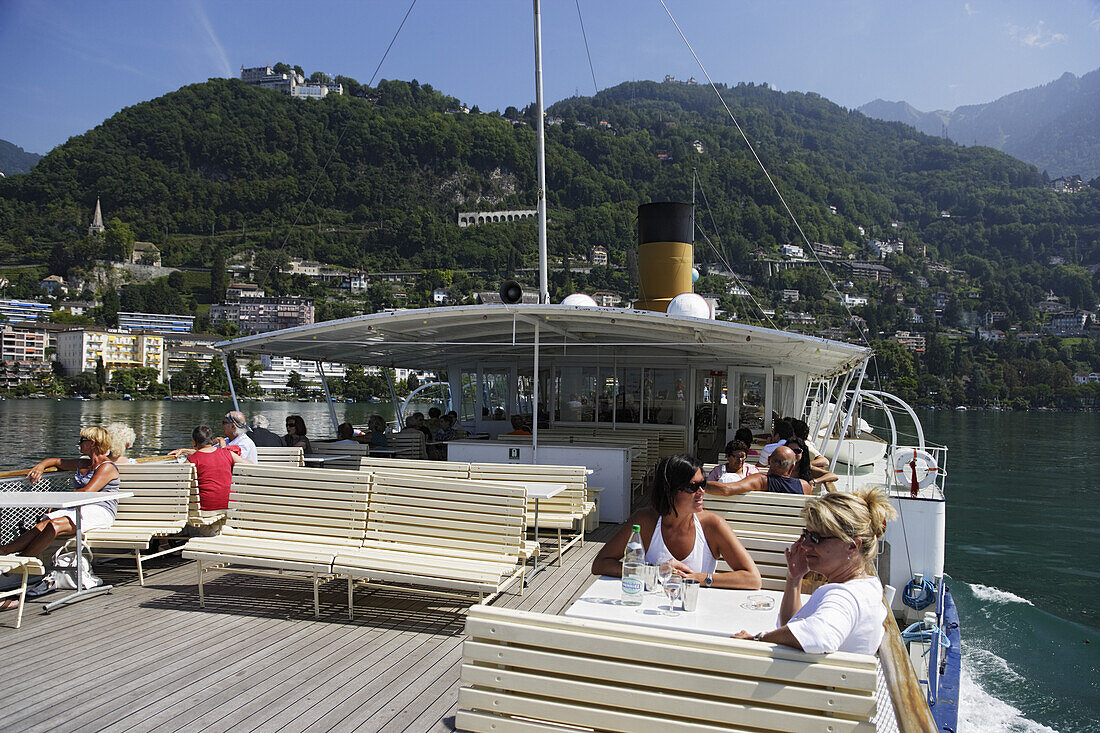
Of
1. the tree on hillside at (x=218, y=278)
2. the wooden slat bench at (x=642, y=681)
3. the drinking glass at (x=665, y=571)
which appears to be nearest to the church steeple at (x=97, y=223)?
the tree on hillside at (x=218, y=278)

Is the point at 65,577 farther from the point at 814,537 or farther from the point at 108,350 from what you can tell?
the point at 108,350

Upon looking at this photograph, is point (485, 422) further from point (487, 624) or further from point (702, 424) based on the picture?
point (487, 624)

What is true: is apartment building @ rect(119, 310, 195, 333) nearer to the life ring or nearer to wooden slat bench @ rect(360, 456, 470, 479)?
wooden slat bench @ rect(360, 456, 470, 479)

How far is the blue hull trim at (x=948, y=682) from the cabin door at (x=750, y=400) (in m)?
5.32

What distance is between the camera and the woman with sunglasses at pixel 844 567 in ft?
8.25

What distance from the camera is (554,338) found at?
37.1 ft

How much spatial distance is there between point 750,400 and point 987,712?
5602 mm

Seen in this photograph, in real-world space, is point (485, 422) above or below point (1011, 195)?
below

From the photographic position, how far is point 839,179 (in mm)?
122625

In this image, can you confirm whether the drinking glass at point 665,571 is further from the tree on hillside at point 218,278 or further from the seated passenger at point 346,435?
the tree on hillside at point 218,278

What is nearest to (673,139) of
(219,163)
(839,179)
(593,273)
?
(593,273)

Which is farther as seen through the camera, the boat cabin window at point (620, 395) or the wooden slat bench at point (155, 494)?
the boat cabin window at point (620, 395)

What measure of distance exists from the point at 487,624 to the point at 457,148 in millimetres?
127293

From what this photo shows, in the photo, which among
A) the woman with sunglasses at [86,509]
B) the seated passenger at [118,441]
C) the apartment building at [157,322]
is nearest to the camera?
the woman with sunglasses at [86,509]
